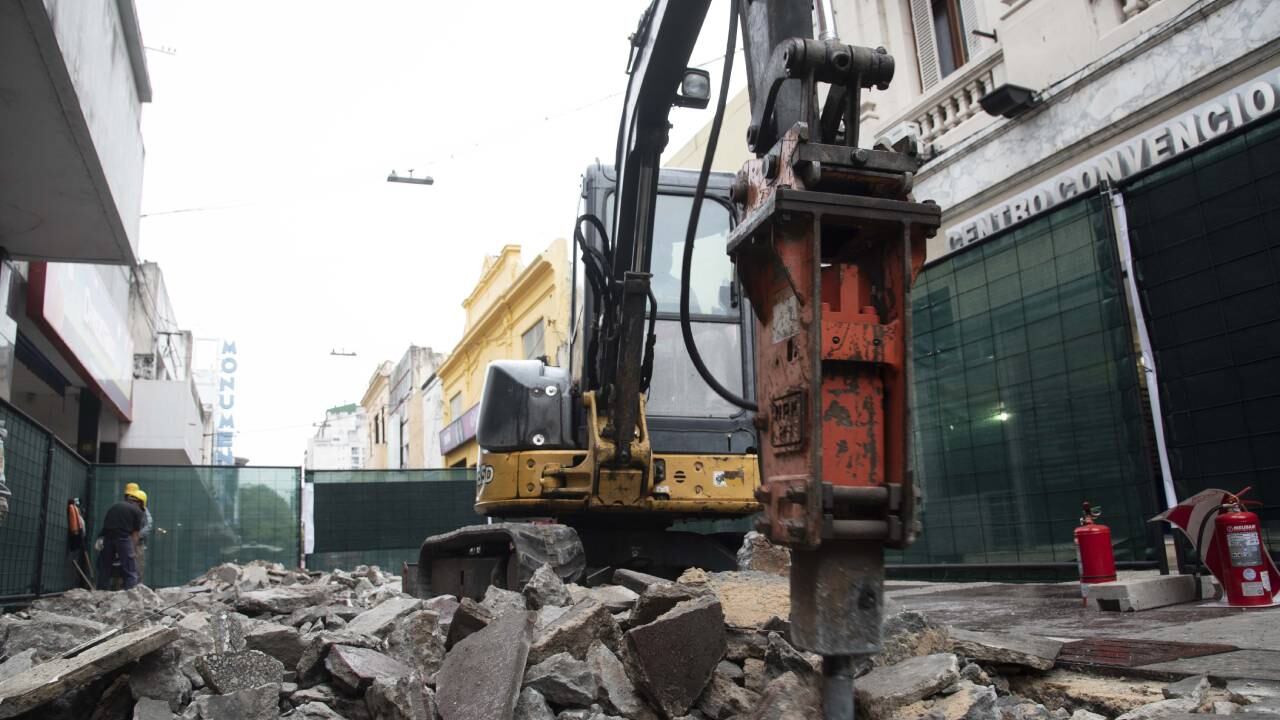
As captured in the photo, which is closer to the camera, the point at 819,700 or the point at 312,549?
the point at 819,700

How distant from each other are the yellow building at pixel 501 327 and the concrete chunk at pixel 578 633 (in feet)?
54.3

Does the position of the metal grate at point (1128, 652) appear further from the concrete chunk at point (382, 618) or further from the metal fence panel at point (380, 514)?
the metal fence panel at point (380, 514)

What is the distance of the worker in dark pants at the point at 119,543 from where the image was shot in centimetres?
1256

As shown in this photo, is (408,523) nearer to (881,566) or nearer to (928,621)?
(928,621)

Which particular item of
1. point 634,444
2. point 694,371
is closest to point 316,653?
point 634,444

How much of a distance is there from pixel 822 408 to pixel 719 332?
4900mm

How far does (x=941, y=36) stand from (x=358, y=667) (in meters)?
10.6

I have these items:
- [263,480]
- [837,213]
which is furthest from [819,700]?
[263,480]

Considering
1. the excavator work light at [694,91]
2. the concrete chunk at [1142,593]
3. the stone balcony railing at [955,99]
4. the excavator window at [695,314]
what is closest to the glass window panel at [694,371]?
the excavator window at [695,314]

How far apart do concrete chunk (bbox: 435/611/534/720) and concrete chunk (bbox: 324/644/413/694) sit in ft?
0.70

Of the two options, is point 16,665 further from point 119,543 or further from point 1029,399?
point 119,543

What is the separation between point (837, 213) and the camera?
259 centimetres

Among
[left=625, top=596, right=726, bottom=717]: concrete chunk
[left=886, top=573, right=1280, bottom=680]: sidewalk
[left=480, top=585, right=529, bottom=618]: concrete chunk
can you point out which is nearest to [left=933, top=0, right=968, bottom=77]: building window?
[left=886, top=573, right=1280, bottom=680]: sidewalk

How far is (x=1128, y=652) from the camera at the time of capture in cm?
372
